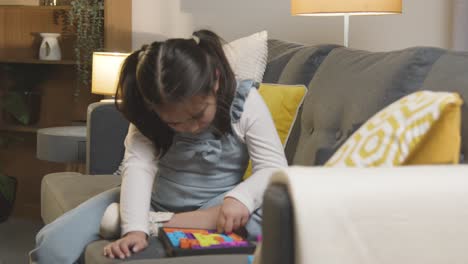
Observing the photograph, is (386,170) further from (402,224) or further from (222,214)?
(222,214)

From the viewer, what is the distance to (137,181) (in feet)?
6.08

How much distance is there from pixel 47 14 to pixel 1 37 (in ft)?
0.92

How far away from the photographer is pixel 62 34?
4.39 m

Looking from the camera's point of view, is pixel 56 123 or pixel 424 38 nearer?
pixel 424 38

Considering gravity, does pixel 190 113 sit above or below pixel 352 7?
below

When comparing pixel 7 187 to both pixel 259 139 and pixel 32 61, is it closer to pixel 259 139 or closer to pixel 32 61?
pixel 32 61

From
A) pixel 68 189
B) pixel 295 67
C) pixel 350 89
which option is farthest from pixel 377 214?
pixel 68 189

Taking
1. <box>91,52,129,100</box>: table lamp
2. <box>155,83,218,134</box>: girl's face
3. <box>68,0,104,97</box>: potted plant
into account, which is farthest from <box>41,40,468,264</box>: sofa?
<box>68,0,104,97</box>: potted plant

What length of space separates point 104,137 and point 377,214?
194cm

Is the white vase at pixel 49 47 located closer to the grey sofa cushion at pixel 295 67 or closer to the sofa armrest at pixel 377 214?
the grey sofa cushion at pixel 295 67

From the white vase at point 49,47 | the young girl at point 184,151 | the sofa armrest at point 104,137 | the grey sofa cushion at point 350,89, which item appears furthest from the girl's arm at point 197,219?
the white vase at point 49,47

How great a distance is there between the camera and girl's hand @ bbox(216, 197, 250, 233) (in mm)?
1717

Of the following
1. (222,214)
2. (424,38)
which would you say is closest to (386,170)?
(222,214)

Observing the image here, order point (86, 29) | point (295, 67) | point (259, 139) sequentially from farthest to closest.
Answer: point (86, 29) → point (295, 67) → point (259, 139)
